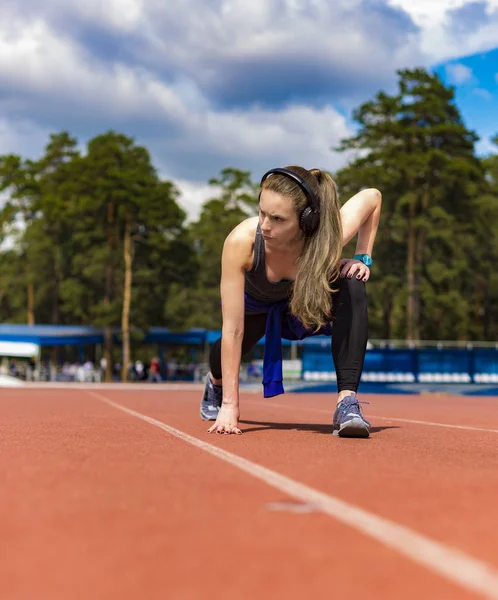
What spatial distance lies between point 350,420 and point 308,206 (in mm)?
1240

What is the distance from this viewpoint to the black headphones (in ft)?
15.5

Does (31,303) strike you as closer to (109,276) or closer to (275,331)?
(109,276)

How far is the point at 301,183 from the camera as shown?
15.5ft

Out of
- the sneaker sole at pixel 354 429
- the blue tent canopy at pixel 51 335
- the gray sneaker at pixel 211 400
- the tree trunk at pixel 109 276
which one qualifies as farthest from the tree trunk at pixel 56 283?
the sneaker sole at pixel 354 429

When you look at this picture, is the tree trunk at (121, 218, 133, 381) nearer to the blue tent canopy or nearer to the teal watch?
the blue tent canopy

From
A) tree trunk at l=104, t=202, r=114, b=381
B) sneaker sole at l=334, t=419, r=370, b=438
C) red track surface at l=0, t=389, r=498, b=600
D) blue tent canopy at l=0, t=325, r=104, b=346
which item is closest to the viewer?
red track surface at l=0, t=389, r=498, b=600

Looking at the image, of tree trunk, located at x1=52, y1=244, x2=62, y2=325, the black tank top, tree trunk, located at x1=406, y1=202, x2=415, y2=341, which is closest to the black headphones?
the black tank top

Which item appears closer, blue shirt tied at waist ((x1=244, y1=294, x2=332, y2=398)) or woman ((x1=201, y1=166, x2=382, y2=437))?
woman ((x1=201, y1=166, x2=382, y2=437))

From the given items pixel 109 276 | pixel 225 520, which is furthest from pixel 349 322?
pixel 109 276

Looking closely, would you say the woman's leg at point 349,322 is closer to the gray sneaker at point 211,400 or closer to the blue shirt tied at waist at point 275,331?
the blue shirt tied at waist at point 275,331

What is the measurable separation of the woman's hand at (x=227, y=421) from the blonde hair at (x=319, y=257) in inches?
27.2

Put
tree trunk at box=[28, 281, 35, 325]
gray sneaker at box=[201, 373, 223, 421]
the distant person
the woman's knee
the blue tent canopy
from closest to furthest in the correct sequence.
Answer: the woman's knee < gray sneaker at box=[201, 373, 223, 421] < the blue tent canopy < the distant person < tree trunk at box=[28, 281, 35, 325]

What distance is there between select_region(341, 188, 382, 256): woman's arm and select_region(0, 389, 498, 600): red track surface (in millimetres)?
1603

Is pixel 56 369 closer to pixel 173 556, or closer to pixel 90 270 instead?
pixel 90 270
